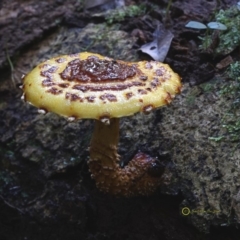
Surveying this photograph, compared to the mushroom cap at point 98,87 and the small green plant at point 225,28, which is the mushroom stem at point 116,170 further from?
the small green plant at point 225,28

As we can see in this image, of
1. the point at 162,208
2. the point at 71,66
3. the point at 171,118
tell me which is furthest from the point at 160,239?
the point at 71,66

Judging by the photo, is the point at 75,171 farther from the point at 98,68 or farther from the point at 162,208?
the point at 98,68

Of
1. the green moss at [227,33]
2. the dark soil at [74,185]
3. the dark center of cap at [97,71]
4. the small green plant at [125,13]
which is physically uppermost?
the dark center of cap at [97,71]

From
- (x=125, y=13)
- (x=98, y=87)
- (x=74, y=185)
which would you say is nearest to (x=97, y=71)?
(x=98, y=87)

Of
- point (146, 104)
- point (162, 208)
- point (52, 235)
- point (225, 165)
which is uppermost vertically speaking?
point (146, 104)

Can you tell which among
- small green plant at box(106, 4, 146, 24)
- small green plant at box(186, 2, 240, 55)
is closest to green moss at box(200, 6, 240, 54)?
small green plant at box(186, 2, 240, 55)

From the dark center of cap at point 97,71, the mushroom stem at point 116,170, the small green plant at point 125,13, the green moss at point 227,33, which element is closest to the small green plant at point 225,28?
the green moss at point 227,33

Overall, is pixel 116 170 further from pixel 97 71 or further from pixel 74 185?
pixel 97 71
